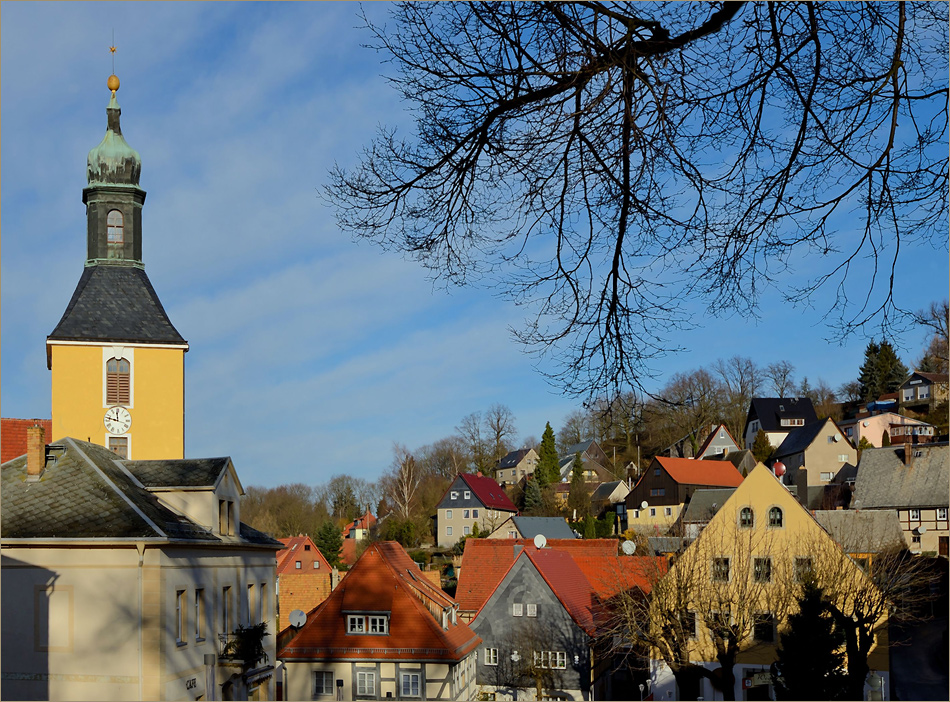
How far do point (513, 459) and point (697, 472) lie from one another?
37423 mm

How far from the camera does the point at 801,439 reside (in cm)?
6438

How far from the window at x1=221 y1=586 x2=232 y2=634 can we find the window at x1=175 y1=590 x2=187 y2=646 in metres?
2.02

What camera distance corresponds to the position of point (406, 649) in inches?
981

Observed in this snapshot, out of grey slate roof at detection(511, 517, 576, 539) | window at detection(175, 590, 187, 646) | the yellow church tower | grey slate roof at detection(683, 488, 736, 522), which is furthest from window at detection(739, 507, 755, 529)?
grey slate roof at detection(511, 517, 576, 539)

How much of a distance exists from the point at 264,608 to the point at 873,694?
1399cm

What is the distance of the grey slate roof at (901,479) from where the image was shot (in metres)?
43.2

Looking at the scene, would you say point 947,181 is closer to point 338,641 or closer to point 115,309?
point 338,641

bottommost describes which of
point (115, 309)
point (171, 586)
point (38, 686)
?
point (38, 686)

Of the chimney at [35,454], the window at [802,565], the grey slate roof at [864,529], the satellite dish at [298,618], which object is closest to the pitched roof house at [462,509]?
the grey slate roof at [864,529]

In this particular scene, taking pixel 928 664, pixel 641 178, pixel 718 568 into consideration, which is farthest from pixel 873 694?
pixel 641 178

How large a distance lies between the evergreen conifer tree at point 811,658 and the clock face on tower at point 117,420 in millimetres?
19022

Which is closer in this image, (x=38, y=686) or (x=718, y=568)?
(x=38, y=686)

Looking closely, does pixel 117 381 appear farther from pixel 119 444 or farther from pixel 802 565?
pixel 802 565

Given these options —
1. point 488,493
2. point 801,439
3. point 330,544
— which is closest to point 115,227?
point 330,544
